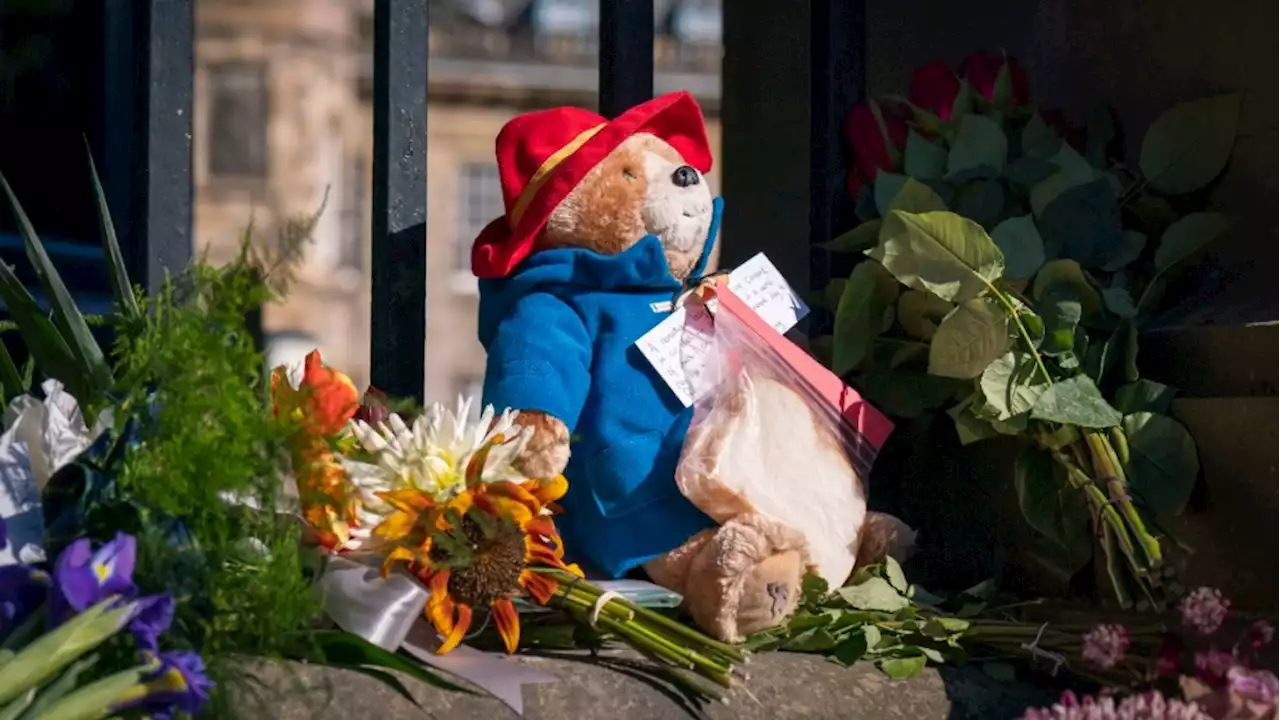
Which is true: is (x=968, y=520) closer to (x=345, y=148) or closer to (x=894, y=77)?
(x=894, y=77)

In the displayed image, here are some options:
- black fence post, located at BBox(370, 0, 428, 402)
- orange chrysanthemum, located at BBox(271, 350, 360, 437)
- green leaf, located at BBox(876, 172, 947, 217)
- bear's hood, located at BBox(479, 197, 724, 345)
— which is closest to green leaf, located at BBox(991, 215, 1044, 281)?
green leaf, located at BBox(876, 172, 947, 217)

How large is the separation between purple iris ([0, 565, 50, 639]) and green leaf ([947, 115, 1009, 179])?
4.33ft

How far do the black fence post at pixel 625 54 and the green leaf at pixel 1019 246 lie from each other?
0.57 metres

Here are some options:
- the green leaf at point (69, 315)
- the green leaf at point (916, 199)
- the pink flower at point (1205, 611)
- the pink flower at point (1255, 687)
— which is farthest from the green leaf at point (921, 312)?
the green leaf at point (69, 315)

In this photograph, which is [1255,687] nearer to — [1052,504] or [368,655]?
[1052,504]

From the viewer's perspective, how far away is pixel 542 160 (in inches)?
86.4

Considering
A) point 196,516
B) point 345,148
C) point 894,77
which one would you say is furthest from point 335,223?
point 196,516

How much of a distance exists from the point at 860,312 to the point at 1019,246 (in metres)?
0.23

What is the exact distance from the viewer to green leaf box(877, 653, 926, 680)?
1903 mm

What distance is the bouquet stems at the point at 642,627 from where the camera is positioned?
5.83 ft

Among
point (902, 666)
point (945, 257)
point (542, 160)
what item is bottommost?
point (902, 666)

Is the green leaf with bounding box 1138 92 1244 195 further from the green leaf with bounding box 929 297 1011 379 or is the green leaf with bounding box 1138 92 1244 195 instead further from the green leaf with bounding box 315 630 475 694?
the green leaf with bounding box 315 630 475 694

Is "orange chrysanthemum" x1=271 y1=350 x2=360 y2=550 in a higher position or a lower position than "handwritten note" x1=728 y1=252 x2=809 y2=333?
lower

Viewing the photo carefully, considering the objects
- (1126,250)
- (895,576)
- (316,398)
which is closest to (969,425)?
(895,576)
